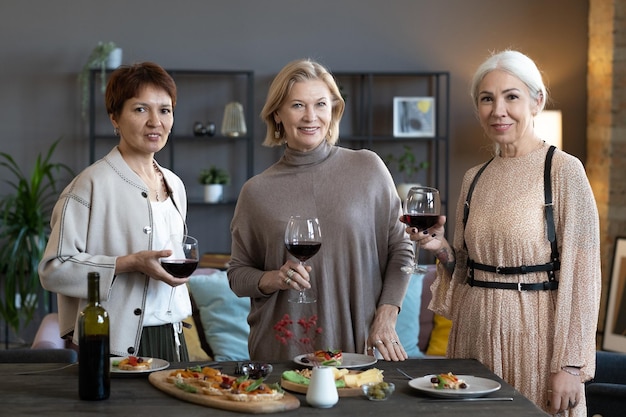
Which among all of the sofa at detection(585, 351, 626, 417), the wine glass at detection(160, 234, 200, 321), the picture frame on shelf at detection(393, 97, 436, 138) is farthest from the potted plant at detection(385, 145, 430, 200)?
the wine glass at detection(160, 234, 200, 321)

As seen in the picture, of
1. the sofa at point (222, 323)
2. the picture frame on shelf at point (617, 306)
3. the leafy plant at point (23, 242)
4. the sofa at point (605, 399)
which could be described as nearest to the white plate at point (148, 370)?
the sofa at point (605, 399)

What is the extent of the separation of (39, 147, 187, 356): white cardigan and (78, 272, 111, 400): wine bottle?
400 mm

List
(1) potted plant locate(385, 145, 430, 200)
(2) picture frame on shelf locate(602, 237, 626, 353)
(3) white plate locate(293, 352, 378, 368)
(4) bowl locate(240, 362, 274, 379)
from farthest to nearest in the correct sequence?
(1) potted plant locate(385, 145, 430, 200)
(2) picture frame on shelf locate(602, 237, 626, 353)
(3) white plate locate(293, 352, 378, 368)
(4) bowl locate(240, 362, 274, 379)

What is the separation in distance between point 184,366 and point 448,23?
4749mm

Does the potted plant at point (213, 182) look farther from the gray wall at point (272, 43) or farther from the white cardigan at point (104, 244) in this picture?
the white cardigan at point (104, 244)

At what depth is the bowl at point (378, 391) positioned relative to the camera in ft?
7.04

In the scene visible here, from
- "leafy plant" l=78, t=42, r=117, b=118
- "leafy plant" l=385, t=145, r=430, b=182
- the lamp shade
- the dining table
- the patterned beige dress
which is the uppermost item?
"leafy plant" l=78, t=42, r=117, b=118

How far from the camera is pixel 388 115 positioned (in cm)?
674

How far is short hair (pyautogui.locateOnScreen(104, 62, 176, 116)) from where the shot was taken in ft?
8.98

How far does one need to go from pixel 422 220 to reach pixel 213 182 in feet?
13.4

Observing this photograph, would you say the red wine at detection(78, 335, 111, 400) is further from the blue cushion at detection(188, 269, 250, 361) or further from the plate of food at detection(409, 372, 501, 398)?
the blue cushion at detection(188, 269, 250, 361)

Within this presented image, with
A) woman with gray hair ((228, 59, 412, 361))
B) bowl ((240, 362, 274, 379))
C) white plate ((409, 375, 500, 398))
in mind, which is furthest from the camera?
woman with gray hair ((228, 59, 412, 361))

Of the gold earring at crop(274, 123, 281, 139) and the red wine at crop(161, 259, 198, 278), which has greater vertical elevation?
the gold earring at crop(274, 123, 281, 139)

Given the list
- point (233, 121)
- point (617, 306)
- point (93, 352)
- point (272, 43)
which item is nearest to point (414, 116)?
point (272, 43)
